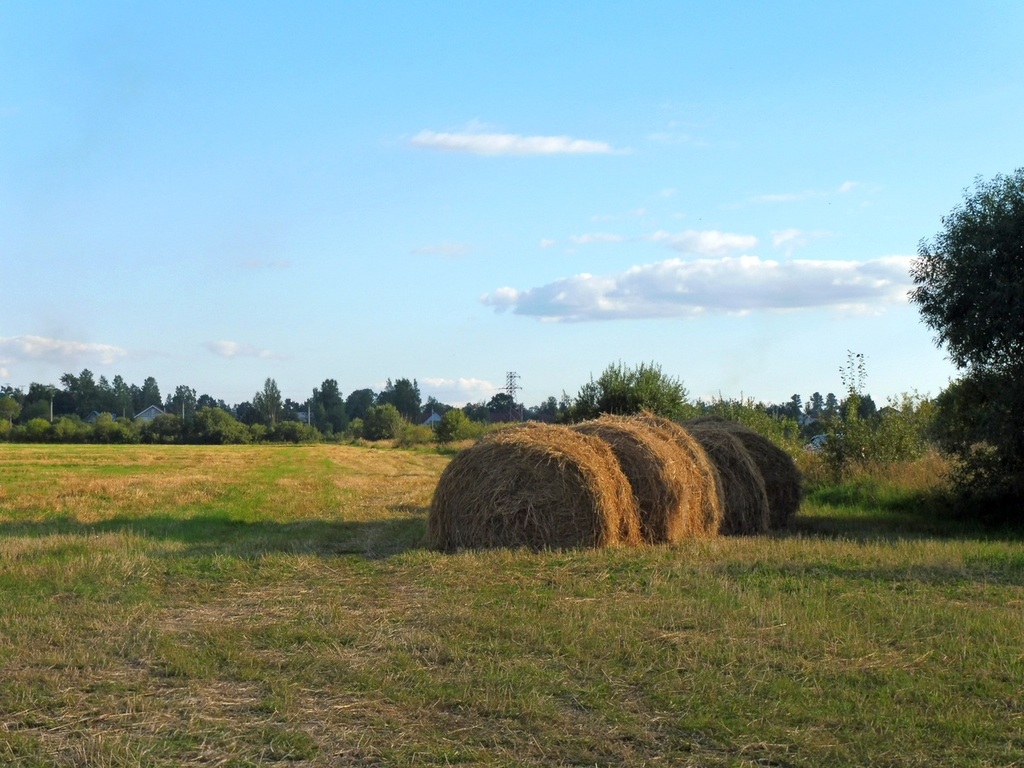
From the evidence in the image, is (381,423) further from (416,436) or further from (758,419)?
(758,419)

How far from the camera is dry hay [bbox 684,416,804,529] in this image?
17.2 metres

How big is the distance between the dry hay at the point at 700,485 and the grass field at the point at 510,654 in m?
1.69

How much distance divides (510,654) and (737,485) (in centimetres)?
984

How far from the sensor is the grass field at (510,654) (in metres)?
5.13

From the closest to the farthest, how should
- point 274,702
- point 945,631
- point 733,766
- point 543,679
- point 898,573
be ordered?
point 733,766, point 274,702, point 543,679, point 945,631, point 898,573

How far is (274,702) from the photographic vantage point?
226 inches

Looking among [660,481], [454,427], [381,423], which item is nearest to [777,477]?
[660,481]

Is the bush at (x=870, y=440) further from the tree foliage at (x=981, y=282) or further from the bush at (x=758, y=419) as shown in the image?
the tree foliage at (x=981, y=282)

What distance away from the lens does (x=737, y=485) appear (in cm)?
1585

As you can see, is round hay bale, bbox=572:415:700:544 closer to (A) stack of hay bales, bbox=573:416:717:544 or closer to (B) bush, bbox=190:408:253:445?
(A) stack of hay bales, bbox=573:416:717:544

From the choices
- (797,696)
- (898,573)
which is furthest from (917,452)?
(797,696)

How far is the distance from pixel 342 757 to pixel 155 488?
19029 mm

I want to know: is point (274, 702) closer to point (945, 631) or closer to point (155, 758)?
point (155, 758)

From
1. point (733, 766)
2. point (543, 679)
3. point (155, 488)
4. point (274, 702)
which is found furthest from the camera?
point (155, 488)
